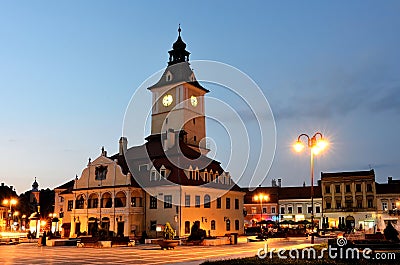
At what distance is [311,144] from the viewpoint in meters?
26.1

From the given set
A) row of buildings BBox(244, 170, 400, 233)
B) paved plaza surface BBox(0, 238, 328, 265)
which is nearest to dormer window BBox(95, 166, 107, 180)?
paved plaza surface BBox(0, 238, 328, 265)

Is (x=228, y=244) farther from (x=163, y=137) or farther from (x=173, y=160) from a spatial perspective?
(x=163, y=137)

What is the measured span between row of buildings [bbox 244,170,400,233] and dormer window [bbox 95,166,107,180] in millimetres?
31113

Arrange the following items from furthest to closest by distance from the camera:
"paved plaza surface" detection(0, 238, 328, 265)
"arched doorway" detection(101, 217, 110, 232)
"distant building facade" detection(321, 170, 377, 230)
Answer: "distant building facade" detection(321, 170, 377, 230), "arched doorway" detection(101, 217, 110, 232), "paved plaza surface" detection(0, 238, 328, 265)

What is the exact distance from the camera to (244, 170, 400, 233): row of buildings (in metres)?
78.8

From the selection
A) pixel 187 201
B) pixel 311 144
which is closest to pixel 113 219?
pixel 187 201

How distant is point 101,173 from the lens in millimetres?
56094

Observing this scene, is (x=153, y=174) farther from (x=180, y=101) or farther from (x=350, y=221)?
(x=350, y=221)

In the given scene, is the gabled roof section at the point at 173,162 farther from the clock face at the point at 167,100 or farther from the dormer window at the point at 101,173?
the clock face at the point at 167,100

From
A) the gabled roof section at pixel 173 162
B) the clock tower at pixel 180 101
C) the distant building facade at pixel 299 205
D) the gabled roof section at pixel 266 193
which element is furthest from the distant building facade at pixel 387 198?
the clock tower at pixel 180 101

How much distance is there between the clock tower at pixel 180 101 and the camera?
213ft

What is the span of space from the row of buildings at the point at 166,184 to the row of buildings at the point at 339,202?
243 centimetres

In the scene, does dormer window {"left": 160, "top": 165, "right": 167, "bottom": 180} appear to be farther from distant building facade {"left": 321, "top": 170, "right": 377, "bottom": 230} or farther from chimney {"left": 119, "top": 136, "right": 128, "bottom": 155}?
distant building facade {"left": 321, "top": 170, "right": 377, "bottom": 230}

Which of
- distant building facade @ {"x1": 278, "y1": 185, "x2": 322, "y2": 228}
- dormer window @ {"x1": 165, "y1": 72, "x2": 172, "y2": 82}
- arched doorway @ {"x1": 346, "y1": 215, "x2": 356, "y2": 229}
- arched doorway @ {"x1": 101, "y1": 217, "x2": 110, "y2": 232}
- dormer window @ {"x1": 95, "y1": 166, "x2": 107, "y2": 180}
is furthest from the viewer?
distant building facade @ {"x1": 278, "y1": 185, "x2": 322, "y2": 228}
